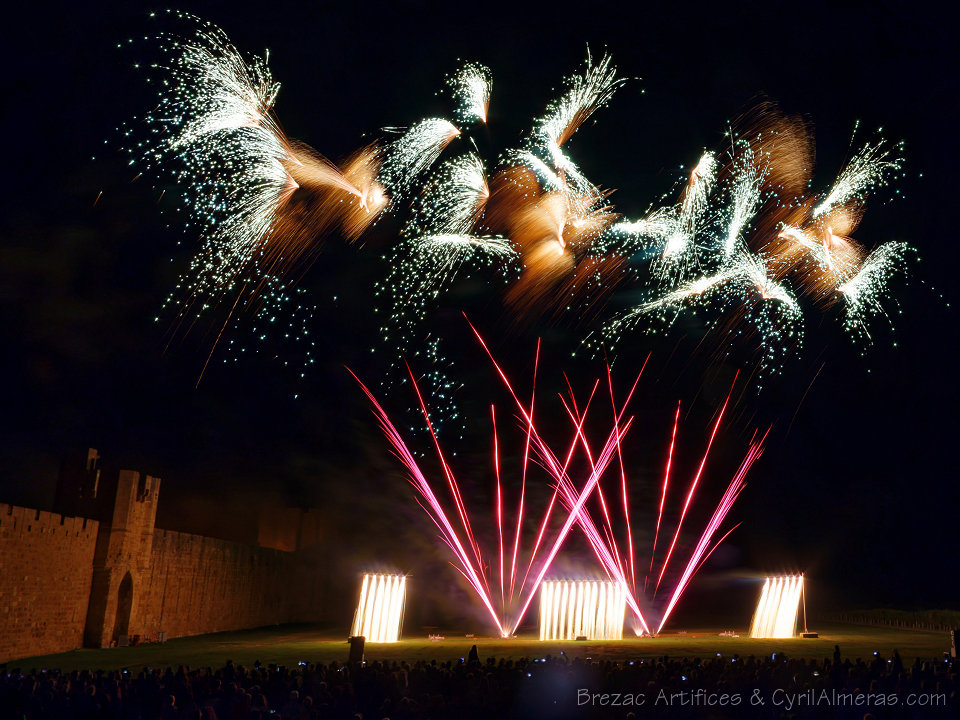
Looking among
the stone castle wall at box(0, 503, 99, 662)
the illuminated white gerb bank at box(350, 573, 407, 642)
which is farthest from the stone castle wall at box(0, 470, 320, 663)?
the illuminated white gerb bank at box(350, 573, 407, 642)

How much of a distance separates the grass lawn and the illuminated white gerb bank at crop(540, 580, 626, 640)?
1.73 meters

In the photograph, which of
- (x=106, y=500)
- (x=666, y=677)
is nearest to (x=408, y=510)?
(x=106, y=500)

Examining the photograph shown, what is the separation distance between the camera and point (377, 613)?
3309cm

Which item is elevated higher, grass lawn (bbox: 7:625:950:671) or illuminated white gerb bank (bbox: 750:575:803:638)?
illuminated white gerb bank (bbox: 750:575:803:638)

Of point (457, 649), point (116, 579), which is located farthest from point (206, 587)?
point (457, 649)

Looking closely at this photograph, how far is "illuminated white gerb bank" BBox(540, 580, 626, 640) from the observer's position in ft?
109

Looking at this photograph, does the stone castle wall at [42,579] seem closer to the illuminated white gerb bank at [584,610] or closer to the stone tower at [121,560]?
the stone tower at [121,560]

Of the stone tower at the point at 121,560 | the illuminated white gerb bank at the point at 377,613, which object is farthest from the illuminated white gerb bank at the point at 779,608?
the stone tower at the point at 121,560

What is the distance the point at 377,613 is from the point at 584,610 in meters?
7.51

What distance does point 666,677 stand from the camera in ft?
40.2

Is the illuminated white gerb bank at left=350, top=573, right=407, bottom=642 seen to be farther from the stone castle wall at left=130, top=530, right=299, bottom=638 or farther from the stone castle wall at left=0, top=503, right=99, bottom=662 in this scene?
the stone castle wall at left=0, top=503, right=99, bottom=662

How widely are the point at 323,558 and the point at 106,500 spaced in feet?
73.8

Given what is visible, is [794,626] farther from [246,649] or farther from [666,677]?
[666,677]

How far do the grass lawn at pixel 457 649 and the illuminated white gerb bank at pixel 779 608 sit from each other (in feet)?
4.04
